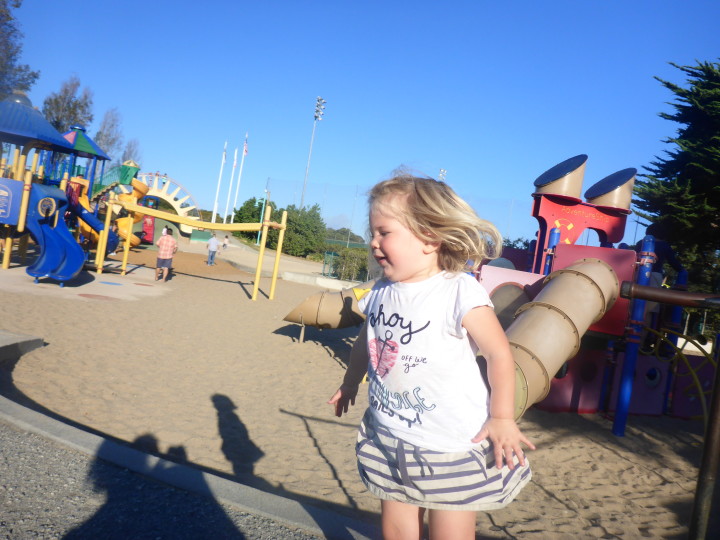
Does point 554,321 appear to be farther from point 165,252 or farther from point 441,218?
point 165,252

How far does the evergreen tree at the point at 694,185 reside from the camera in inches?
725

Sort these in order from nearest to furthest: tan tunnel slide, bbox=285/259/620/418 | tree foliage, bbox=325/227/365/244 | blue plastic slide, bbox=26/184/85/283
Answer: tan tunnel slide, bbox=285/259/620/418 → blue plastic slide, bbox=26/184/85/283 → tree foliage, bbox=325/227/365/244

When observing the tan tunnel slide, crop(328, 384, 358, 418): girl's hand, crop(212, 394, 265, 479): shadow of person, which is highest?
the tan tunnel slide

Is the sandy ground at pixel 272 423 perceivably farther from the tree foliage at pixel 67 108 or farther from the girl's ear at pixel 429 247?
the tree foliage at pixel 67 108

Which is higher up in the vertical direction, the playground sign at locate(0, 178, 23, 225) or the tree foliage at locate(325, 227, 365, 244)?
the tree foliage at locate(325, 227, 365, 244)

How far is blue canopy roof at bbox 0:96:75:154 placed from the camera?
46.0ft

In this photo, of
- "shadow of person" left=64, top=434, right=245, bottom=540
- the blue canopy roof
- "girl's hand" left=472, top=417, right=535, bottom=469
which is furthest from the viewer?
the blue canopy roof

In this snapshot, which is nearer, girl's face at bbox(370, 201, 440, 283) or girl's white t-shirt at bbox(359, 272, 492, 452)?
girl's white t-shirt at bbox(359, 272, 492, 452)

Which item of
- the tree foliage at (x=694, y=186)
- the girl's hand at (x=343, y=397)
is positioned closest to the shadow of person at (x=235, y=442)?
the girl's hand at (x=343, y=397)

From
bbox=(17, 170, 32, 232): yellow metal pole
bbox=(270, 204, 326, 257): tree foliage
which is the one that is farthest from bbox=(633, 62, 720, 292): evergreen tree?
bbox=(270, 204, 326, 257): tree foliage

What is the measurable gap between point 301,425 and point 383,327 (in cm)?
369

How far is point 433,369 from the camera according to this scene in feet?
6.00

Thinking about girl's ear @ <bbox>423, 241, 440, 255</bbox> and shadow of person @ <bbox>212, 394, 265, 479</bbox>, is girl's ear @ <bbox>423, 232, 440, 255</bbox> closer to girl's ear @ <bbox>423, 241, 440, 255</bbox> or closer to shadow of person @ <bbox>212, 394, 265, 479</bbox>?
girl's ear @ <bbox>423, 241, 440, 255</bbox>

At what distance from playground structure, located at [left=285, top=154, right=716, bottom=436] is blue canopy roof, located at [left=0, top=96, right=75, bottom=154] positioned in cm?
956
